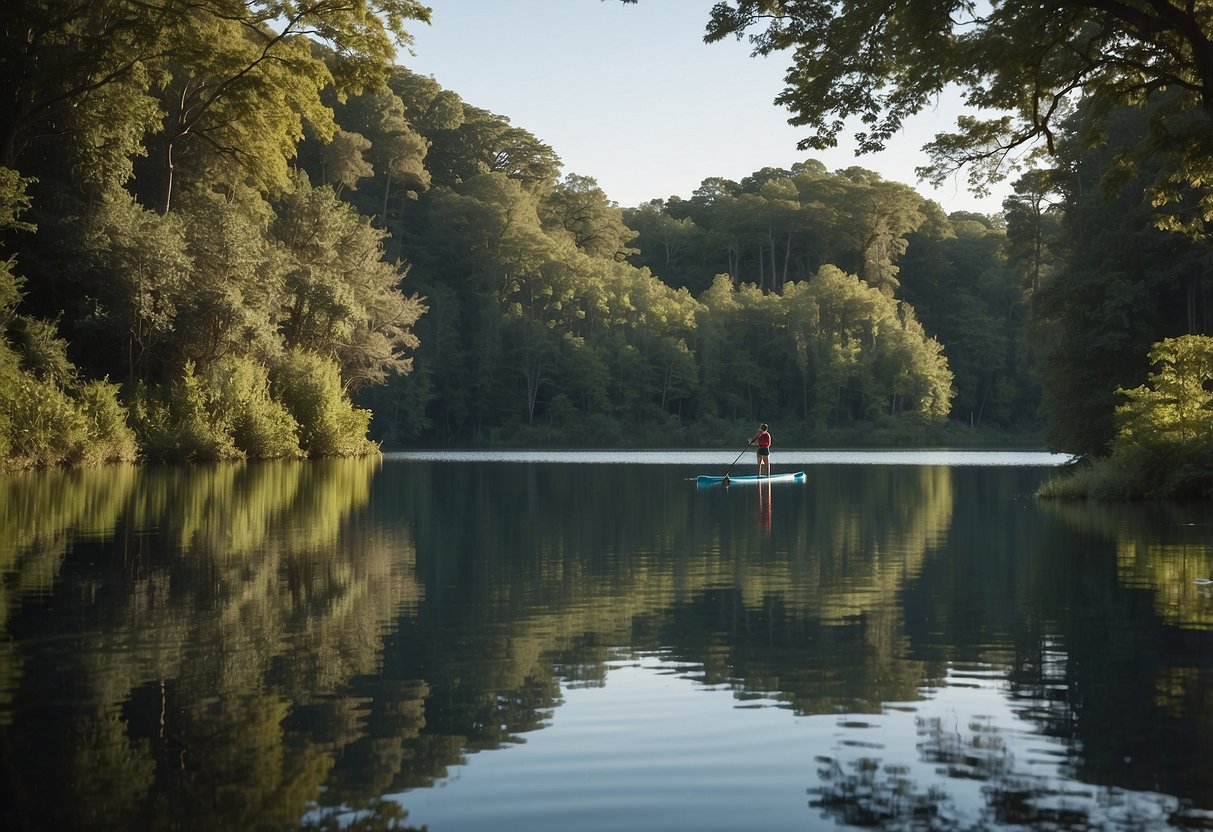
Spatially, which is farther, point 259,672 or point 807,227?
point 807,227

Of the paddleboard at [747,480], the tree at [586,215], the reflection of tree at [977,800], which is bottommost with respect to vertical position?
the reflection of tree at [977,800]

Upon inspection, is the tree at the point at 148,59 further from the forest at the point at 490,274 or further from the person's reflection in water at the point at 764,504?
the person's reflection in water at the point at 764,504

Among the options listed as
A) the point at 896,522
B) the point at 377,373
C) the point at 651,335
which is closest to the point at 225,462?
the point at 377,373

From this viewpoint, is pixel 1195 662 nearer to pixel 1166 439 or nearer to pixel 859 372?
pixel 1166 439

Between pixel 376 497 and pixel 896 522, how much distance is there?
10.3 meters

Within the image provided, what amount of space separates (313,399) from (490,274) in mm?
37783

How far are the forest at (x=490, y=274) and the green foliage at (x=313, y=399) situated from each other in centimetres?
10

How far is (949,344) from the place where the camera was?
99.9 meters

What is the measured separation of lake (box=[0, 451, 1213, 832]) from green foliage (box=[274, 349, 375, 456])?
2781 cm

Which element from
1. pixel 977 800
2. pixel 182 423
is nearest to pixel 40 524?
pixel 977 800

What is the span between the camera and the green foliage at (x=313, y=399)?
44.8 metres

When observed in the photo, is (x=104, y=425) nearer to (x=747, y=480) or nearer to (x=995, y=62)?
(x=747, y=480)

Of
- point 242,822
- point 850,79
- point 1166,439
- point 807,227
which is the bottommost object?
point 242,822

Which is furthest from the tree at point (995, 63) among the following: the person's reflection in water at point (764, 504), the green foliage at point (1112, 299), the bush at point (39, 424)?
the bush at point (39, 424)
